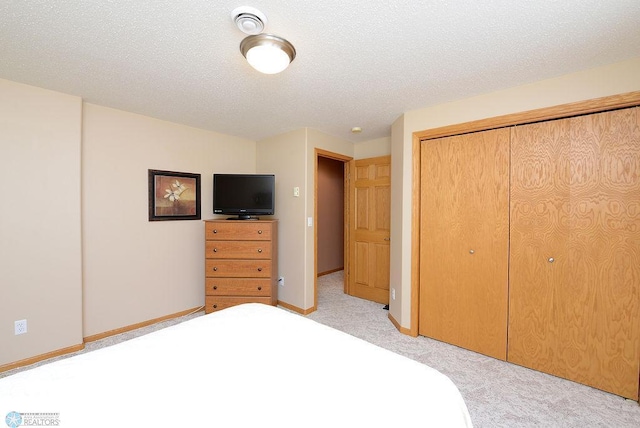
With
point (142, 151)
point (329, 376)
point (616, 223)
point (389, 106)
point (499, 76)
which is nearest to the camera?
point (329, 376)

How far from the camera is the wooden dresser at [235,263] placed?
124 inches

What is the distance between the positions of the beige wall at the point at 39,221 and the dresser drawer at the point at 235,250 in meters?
1.17

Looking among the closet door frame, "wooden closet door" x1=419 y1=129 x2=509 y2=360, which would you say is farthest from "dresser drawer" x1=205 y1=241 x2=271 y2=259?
"wooden closet door" x1=419 y1=129 x2=509 y2=360

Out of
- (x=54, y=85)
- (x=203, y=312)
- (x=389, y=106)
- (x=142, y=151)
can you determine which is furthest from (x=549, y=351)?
(x=54, y=85)

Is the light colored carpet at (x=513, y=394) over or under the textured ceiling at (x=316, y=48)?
under

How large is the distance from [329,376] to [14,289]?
108 inches

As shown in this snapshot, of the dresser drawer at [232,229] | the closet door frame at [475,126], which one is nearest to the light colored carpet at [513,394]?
the closet door frame at [475,126]

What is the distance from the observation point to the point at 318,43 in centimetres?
160

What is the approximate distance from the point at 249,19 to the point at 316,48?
1.45ft

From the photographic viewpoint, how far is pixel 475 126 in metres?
2.35

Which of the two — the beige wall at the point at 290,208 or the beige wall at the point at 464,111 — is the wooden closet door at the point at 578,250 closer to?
the beige wall at the point at 464,111

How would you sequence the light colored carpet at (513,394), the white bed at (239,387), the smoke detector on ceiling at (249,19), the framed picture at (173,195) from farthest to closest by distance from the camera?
the framed picture at (173,195) < the light colored carpet at (513,394) < the smoke detector on ceiling at (249,19) < the white bed at (239,387)

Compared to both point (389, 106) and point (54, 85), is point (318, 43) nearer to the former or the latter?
point (389, 106)

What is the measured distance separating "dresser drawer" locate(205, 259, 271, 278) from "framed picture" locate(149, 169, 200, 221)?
0.66 meters
